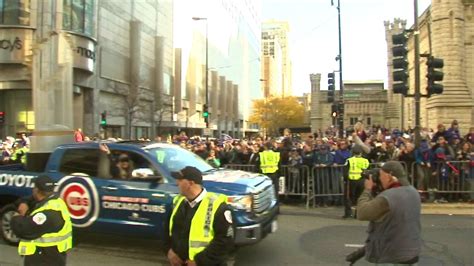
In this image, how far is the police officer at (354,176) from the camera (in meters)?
11.0

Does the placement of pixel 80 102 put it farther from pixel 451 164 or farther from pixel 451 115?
pixel 451 164

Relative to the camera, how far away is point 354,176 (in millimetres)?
11172

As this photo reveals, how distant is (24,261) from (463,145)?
11628 millimetres

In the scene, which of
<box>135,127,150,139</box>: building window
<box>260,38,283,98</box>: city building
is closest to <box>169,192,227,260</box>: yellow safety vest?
<box>135,127,150,139</box>: building window

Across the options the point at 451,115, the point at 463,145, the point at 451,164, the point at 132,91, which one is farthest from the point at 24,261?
the point at 132,91

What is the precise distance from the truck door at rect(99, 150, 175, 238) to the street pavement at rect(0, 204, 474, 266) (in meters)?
0.56

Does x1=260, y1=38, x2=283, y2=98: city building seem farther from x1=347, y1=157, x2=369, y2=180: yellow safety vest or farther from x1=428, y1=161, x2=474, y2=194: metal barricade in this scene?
x1=347, y1=157, x2=369, y2=180: yellow safety vest

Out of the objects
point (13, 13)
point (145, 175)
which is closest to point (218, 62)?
point (13, 13)

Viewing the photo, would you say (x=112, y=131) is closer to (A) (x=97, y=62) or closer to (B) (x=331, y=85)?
(A) (x=97, y=62)

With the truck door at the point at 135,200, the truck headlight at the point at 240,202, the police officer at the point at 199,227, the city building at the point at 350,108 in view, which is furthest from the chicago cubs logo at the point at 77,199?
the city building at the point at 350,108

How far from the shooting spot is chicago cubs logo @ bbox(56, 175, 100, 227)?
7500 mm

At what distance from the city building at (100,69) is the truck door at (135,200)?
5.44 m

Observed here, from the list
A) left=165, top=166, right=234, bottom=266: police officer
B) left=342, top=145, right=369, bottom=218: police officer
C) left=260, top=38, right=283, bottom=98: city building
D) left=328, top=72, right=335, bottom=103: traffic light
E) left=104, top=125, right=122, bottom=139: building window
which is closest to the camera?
left=165, top=166, right=234, bottom=266: police officer

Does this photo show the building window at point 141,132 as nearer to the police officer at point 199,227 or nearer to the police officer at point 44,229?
the police officer at point 44,229
